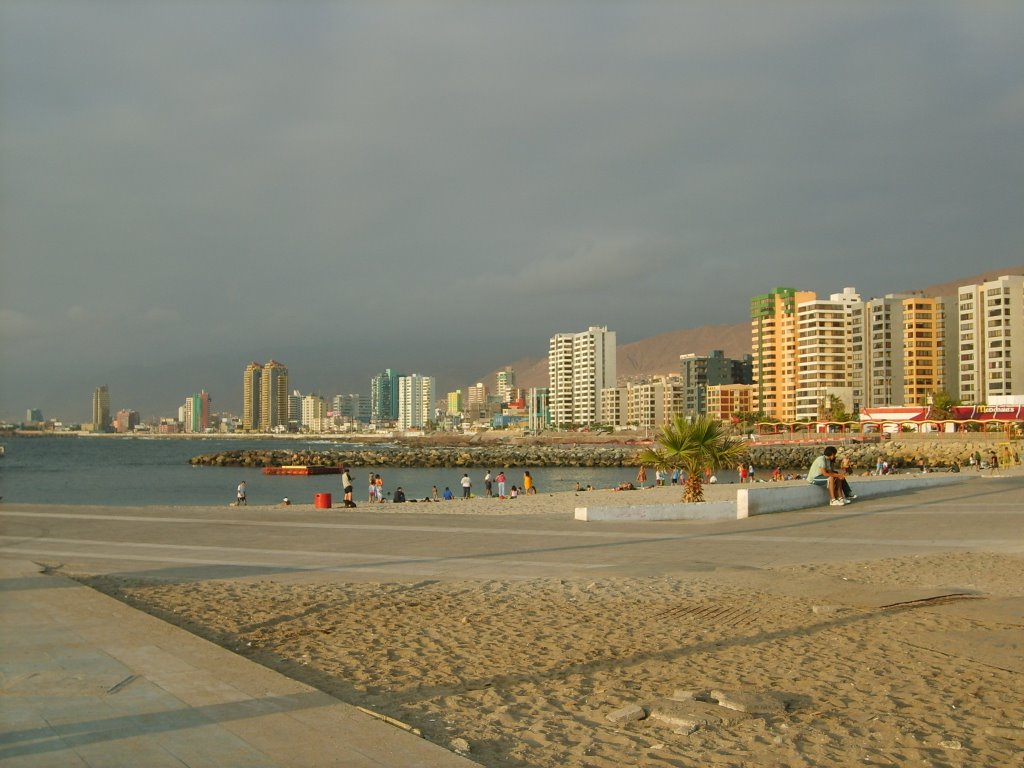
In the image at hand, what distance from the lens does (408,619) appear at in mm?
7969

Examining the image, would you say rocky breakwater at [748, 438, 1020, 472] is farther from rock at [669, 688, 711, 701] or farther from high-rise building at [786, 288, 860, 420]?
rock at [669, 688, 711, 701]

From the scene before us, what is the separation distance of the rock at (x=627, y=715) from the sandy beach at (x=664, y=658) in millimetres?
16

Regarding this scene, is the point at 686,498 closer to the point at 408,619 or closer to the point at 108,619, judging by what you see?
the point at 408,619

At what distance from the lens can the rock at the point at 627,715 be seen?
16.4ft

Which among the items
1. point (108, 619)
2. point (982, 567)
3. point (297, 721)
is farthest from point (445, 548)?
point (297, 721)

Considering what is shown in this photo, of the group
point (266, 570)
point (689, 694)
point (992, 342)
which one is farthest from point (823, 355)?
point (689, 694)

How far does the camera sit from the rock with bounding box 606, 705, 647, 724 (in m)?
4.98

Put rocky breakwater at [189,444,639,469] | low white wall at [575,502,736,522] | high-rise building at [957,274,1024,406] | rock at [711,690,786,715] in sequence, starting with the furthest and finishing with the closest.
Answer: high-rise building at [957,274,1024,406]
rocky breakwater at [189,444,639,469]
low white wall at [575,502,736,522]
rock at [711,690,786,715]

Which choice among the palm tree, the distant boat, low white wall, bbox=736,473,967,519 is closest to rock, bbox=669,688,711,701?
low white wall, bbox=736,473,967,519

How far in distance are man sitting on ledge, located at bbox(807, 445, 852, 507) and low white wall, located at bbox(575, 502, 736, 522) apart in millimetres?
2918

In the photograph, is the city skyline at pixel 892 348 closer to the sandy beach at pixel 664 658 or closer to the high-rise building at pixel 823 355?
the high-rise building at pixel 823 355

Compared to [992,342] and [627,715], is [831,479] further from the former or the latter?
[992,342]

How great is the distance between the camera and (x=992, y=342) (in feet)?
364

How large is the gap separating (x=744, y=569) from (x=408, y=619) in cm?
470
